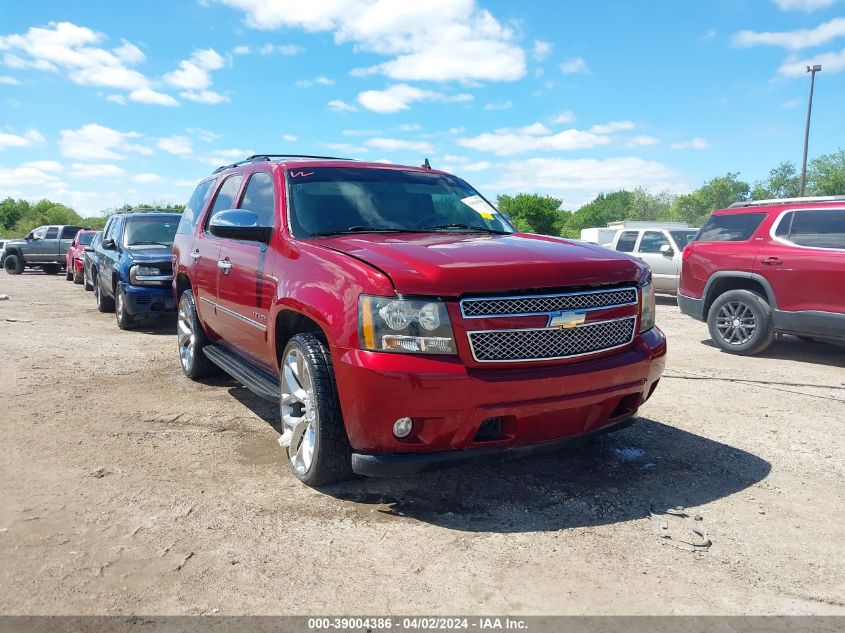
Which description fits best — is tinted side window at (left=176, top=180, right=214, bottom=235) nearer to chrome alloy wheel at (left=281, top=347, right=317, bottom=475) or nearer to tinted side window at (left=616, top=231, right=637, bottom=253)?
chrome alloy wheel at (left=281, top=347, right=317, bottom=475)

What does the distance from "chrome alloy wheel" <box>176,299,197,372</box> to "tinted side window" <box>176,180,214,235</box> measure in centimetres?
73

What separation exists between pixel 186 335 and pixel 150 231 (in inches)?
204

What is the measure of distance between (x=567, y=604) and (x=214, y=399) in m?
3.93

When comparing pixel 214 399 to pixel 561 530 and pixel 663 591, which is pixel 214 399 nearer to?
pixel 561 530

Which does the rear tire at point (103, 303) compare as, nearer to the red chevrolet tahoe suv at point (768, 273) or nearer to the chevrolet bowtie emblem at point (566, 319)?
the red chevrolet tahoe suv at point (768, 273)

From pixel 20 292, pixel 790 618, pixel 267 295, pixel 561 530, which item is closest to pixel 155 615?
pixel 561 530

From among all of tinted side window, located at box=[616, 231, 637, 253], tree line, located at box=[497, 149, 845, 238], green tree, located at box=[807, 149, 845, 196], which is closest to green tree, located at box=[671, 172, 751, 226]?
tree line, located at box=[497, 149, 845, 238]

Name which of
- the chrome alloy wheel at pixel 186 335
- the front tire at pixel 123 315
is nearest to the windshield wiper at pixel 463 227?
the chrome alloy wheel at pixel 186 335

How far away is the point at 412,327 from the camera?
3.15 m

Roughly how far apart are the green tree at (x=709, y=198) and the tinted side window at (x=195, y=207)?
307 feet

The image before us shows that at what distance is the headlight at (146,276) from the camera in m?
9.66

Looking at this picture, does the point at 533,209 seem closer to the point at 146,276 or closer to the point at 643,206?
the point at 643,206

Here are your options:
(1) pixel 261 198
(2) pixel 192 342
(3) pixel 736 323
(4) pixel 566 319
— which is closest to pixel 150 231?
(2) pixel 192 342

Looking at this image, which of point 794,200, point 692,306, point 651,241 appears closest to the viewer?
point 794,200
